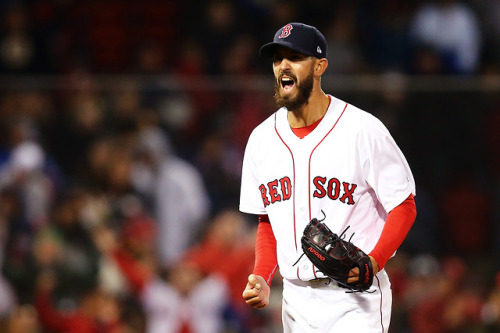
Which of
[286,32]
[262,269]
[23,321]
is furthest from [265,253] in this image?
[23,321]

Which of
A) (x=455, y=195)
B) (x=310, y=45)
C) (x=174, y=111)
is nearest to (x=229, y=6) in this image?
(x=174, y=111)

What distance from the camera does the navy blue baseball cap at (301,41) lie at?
10.3ft

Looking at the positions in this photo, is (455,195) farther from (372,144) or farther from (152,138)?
(372,144)

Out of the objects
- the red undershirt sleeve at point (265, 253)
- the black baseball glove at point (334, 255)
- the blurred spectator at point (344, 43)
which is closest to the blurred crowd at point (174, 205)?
the blurred spectator at point (344, 43)

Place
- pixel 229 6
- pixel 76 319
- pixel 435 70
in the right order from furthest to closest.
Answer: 1. pixel 229 6
2. pixel 435 70
3. pixel 76 319

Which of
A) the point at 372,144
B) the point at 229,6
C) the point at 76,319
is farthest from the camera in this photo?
the point at 229,6

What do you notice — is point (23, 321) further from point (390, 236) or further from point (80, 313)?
point (390, 236)

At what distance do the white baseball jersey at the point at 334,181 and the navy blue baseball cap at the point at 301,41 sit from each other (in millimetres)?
263

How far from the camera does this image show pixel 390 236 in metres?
3.04

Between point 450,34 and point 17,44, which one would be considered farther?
point 17,44

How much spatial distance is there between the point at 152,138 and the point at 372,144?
12.4ft

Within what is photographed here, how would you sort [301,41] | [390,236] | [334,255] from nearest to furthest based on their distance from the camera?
1. [334,255]
2. [390,236]
3. [301,41]

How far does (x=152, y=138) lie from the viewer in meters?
6.70

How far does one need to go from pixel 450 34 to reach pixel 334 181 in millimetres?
4839
